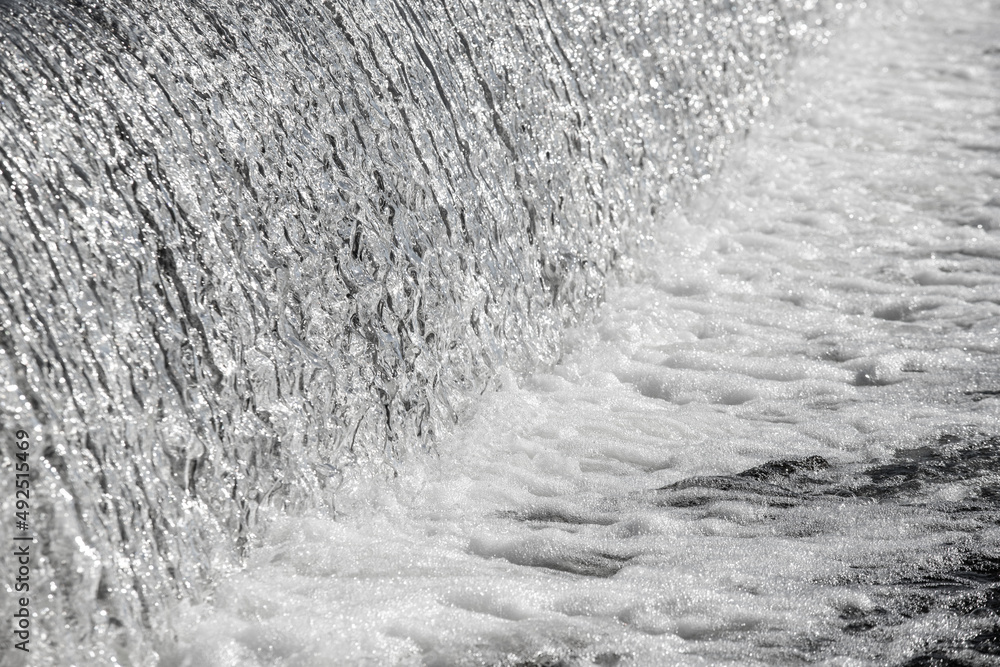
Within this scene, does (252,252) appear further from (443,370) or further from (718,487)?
(718,487)

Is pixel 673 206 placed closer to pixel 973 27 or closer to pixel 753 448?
pixel 753 448

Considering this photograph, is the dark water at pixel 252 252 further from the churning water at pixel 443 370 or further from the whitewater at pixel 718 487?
the whitewater at pixel 718 487

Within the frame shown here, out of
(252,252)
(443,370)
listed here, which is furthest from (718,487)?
(252,252)

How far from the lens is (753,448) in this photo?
2.85 metres

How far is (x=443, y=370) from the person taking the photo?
2.85 metres

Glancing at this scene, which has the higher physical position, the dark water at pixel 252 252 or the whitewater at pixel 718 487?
the dark water at pixel 252 252

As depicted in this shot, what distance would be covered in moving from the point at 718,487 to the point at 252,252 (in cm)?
123

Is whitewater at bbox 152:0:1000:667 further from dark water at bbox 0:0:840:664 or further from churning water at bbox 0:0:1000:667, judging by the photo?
dark water at bbox 0:0:840:664

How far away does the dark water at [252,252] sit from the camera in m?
2.08

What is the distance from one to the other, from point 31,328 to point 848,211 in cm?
302

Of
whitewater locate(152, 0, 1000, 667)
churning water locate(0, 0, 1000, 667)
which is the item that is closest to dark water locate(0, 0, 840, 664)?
churning water locate(0, 0, 1000, 667)

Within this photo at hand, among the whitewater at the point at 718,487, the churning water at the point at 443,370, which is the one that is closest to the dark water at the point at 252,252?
the churning water at the point at 443,370

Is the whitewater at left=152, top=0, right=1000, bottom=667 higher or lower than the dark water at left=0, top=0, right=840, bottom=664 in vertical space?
lower

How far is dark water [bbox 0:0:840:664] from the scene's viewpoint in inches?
81.9
